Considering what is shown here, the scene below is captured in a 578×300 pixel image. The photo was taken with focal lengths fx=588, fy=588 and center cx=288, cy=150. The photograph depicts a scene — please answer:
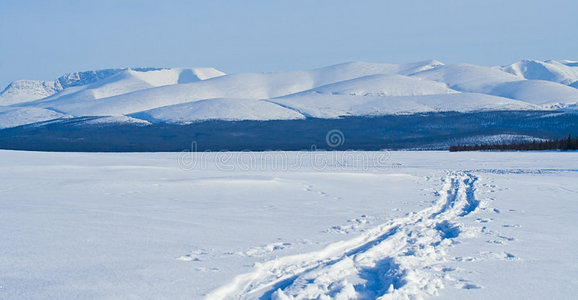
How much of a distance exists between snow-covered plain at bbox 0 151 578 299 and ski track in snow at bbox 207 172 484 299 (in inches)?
0.6

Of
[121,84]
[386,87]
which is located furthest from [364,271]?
[121,84]

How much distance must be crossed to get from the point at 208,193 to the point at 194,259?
5.47 m

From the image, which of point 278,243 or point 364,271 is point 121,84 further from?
point 364,271

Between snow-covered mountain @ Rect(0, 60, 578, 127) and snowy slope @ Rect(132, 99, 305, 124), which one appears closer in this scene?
snowy slope @ Rect(132, 99, 305, 124)

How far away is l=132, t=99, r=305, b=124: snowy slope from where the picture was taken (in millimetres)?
75812

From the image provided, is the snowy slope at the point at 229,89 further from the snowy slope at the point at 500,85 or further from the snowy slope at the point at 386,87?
the snowy slope at the point at 386,87

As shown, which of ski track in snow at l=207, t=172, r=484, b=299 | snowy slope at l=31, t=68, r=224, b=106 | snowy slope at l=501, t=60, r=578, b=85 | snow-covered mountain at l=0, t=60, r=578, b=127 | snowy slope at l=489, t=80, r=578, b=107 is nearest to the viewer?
ski track in snow at l=207, t=172, r=484, b=299

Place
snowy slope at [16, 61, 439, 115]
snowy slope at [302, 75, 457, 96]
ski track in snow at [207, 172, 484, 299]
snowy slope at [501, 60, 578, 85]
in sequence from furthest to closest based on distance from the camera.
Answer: snowy slope at [501, 60, 578, 85]
snowy slope at [16, 61, 439, 115]
snowy slope at [302, 75, 457, 96]
ski track in snow at [207, 172, 484, 299]

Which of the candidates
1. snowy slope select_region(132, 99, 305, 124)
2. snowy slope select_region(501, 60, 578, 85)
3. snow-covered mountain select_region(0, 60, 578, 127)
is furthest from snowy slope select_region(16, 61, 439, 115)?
snowy slope select_region(501, 60, 578, 85)

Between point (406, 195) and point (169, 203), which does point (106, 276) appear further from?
point (406, 195)

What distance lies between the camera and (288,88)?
120m

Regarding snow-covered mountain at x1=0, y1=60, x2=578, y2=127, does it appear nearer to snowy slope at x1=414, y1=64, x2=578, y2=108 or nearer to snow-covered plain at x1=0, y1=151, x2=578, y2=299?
snowy slope at x1=414, y1=64, x2=578, y2=108

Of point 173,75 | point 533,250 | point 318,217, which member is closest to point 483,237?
point 533,250

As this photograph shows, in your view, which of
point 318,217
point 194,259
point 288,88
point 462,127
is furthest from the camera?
point 288,88
